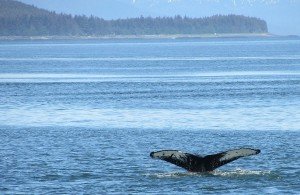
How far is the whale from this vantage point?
26.9m

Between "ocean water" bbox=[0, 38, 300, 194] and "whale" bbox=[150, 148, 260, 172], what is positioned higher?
"whale" bbox=[150, 148, 260, 172]

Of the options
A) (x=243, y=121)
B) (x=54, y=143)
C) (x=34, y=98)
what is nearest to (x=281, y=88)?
(x=34, y=98)

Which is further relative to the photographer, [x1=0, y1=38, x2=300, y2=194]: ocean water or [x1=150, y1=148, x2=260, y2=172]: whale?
[x1=0, y1=38, x2=300, y2=194]: ocean water

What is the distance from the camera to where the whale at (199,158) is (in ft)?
88.3

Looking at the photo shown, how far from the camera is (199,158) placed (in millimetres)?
28188

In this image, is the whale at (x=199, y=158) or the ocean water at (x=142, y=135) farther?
the ocean water at (x=142, y=135)

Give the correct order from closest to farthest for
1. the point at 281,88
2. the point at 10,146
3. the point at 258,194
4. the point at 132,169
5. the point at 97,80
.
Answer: the point at 258,194 < the point at 132,169 < the point at 10,146 < the point at 281,88 < the point at 97,80

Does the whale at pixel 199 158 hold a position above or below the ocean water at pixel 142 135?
above

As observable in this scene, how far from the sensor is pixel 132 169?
30.9 m

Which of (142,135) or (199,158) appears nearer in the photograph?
(199,158)

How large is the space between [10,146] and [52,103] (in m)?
24.1

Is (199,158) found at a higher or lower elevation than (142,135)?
higher

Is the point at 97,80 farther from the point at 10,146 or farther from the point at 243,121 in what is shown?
the point at 10,146

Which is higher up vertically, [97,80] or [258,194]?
[258,194]
